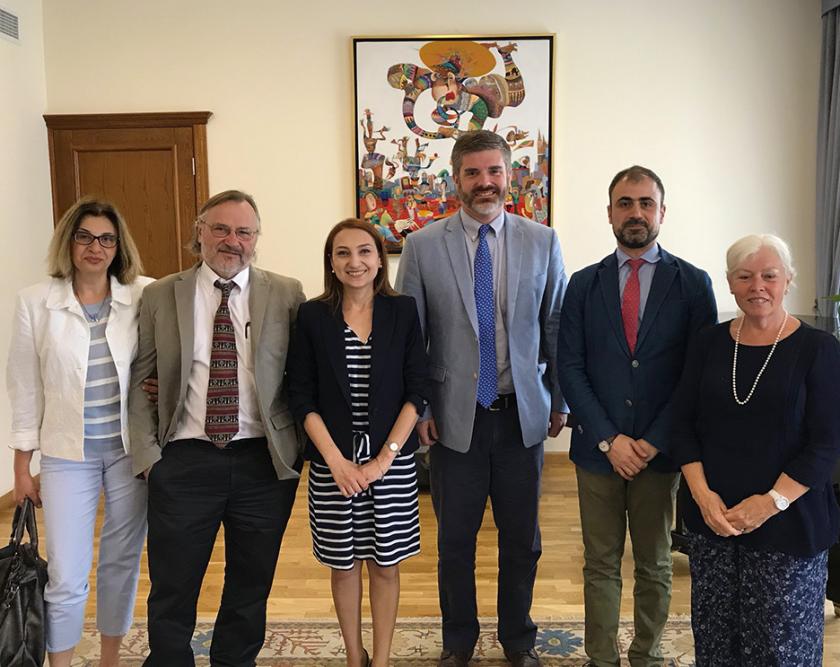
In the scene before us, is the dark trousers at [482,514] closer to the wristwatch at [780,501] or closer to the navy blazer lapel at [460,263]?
the navy blazer lapel at [460,263]

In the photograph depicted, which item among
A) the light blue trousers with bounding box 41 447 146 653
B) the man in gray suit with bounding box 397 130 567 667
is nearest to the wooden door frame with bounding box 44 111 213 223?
the man in gray suit with bounding box 397 130 567 667

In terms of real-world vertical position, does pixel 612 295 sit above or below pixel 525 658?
above

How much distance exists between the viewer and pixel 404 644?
8.70ft

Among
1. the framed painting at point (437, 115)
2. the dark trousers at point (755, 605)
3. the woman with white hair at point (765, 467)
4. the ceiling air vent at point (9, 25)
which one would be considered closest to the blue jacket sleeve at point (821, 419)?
the woman with white hair at point (765, 467)

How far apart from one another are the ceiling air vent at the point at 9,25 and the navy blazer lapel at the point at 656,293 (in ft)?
13.4

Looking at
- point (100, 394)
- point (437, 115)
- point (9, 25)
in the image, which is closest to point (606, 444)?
point (100, 394)

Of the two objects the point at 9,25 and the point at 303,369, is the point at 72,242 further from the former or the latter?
the point at 9,25

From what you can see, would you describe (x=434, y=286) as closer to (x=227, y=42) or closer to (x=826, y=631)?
→ (x=826, y=631)

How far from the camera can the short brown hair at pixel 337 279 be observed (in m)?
2.13

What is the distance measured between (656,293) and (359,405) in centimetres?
97

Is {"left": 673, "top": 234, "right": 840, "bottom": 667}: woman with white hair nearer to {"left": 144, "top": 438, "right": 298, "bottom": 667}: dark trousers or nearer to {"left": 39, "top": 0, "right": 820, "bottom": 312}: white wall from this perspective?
{"left": 144, "top": 438, "right": 298, "bottom": 667}: dark trousers

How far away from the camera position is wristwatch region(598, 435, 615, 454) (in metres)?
2.15

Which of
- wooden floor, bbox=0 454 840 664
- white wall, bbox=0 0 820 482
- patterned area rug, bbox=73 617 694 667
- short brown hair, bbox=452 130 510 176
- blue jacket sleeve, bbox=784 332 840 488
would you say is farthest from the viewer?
white wall, bbox=0 0 820 482

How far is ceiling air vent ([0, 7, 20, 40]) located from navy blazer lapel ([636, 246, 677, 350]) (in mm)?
4082
